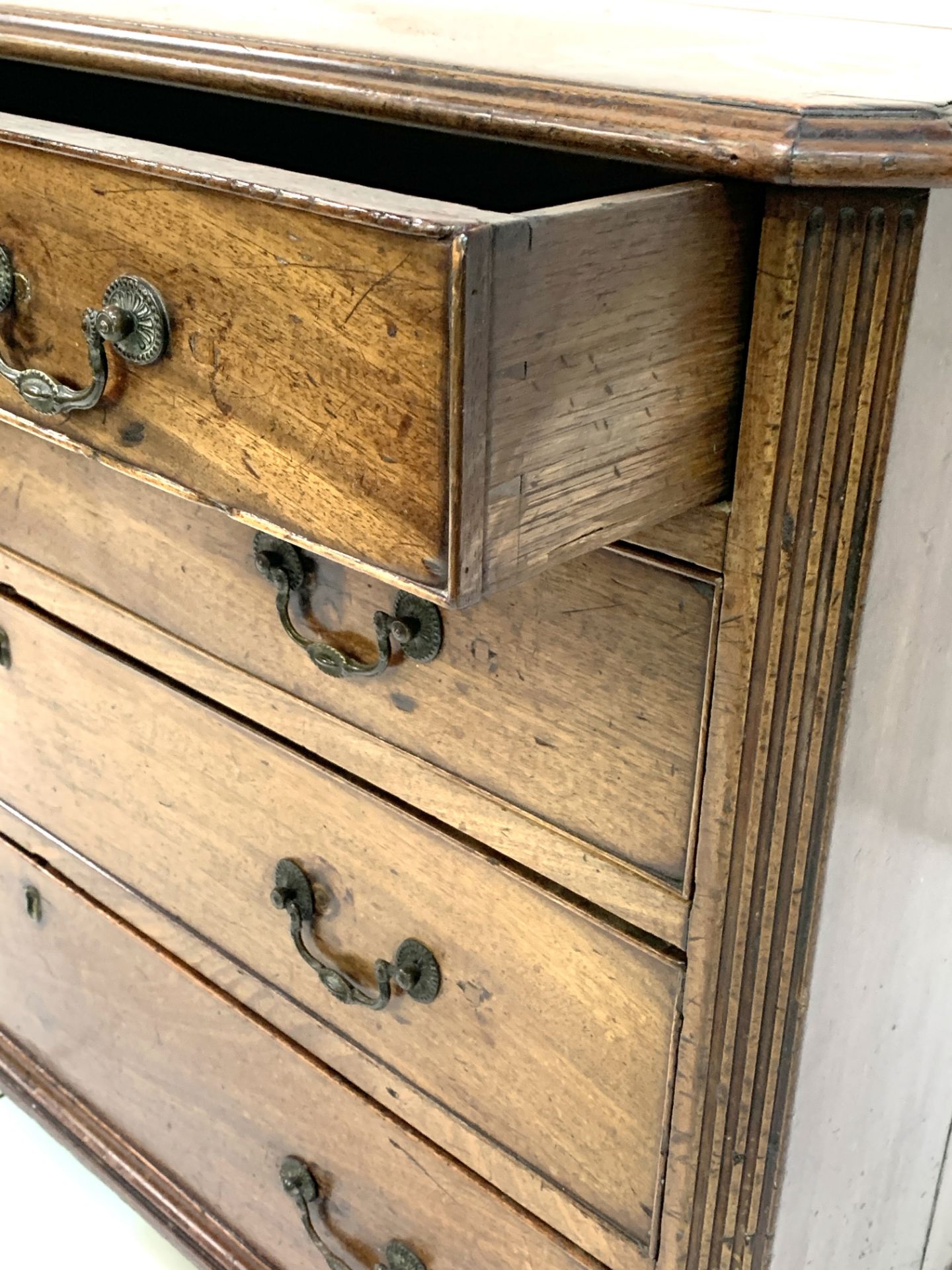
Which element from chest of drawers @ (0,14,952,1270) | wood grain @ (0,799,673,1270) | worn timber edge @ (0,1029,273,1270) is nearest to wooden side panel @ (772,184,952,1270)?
chest of drawers @ (0,14,952,1270)

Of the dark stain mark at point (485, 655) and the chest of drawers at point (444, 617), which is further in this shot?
the dark stain mark at point (485, 655)

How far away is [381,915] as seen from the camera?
78cm

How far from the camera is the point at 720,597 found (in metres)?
0.55

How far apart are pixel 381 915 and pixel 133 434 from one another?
37 centimetres

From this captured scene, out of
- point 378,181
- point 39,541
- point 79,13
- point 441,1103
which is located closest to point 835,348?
point 378,181

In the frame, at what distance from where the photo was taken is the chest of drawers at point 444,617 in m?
0.43

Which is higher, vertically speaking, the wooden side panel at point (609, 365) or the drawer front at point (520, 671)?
the wooden side panel at point (609, 365)

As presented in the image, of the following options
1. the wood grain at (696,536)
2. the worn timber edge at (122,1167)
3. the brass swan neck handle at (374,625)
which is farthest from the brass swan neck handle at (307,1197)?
the wood grain at (696,536)

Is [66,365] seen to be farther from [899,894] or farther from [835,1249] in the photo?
[835,1249]

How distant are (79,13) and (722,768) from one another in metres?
0.49

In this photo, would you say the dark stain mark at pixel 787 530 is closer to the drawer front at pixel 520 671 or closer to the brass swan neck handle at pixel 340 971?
the drawer front at pixel 520 671

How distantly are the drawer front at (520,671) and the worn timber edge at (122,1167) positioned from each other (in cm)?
52

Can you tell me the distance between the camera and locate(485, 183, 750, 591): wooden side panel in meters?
0.41

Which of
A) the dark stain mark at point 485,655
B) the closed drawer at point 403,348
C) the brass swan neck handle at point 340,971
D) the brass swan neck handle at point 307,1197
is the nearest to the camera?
the closed drawer at point 403,348
